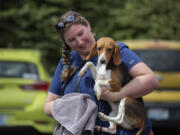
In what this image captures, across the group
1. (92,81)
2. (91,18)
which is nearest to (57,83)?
(92,81)

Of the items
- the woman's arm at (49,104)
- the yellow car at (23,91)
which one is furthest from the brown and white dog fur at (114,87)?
the yellow car at (23,91)

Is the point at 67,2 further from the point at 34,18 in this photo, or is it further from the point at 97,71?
the point at 97,71

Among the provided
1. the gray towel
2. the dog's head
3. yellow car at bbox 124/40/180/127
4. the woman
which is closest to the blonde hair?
the woman

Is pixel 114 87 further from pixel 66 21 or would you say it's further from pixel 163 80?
pixel 163 80

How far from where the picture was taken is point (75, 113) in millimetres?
2518

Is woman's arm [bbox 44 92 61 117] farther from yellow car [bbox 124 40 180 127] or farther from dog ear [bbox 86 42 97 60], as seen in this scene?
yellow car [bbox 124 40 180 127]

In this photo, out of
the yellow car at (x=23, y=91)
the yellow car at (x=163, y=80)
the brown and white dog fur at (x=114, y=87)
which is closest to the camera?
the brown and white dog fur at (x=114, y=87)

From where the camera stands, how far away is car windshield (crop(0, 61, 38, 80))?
22.6 ft

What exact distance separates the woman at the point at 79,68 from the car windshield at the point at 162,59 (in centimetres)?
466

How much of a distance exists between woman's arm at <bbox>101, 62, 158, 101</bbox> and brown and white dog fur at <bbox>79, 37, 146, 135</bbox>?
0.03m

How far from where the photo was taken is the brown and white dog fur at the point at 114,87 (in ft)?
7.93

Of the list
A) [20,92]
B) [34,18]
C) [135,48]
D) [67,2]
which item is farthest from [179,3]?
[20,92]

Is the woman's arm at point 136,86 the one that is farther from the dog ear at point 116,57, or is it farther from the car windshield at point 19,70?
the car windshield at point 19,70

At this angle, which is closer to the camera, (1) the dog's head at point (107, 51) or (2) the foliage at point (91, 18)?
(1) the dog's head at point (107, 51)
